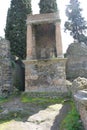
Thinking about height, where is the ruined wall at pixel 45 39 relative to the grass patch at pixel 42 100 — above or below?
above

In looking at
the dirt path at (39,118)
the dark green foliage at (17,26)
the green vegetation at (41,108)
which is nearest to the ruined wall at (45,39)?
the dark green foliage at (17,26)

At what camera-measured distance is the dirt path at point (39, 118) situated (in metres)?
13.2

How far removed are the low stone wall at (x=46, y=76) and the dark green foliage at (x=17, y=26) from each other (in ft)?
15.6

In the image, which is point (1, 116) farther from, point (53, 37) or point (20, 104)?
point (53, 37)

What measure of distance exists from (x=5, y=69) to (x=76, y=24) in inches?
437

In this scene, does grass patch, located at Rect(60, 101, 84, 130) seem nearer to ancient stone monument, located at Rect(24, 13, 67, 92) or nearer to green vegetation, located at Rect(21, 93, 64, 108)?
green vegetation, located at Rect(21, 93, 64, 108)

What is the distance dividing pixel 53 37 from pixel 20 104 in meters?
9.40

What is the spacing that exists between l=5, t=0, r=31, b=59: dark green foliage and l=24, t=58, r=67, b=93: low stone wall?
4.74 m

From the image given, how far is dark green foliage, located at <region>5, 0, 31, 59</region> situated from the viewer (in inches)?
995

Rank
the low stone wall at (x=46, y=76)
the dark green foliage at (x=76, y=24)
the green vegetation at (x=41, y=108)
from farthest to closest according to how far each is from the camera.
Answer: the dark green foliage at (x=76, y=24)
the low stone wall at (x=46, y=76)
the green vegetation at (x=41, y=108)

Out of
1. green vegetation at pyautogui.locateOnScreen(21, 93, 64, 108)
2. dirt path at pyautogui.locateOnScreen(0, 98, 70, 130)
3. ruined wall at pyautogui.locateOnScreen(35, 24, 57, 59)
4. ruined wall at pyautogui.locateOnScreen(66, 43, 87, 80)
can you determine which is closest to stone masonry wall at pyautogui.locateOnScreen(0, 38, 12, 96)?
green vegetation at pyautogui.locateOnScreen(21, 93, 64, 108)

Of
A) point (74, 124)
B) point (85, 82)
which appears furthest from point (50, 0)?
point (74, 124)

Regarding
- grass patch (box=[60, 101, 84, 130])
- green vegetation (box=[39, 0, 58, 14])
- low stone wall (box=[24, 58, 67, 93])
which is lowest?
grass patch (box=[60, 101, 84, 130])

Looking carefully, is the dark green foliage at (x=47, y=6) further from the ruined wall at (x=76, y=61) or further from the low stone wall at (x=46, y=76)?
the low stone wall at (x=46, y=76)
